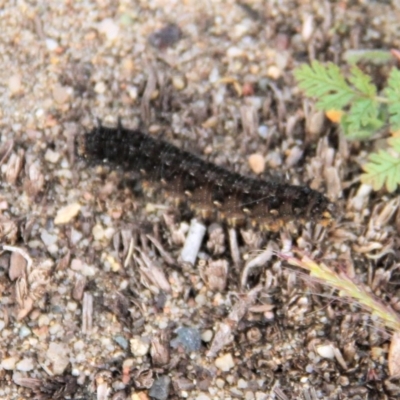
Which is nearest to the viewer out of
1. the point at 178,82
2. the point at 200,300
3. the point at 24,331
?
the point at 24,331

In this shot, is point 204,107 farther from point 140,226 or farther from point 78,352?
point 78,352

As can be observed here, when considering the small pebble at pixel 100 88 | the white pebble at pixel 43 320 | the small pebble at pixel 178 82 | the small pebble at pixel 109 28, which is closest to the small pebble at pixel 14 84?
the small pebble at pixel 100 88

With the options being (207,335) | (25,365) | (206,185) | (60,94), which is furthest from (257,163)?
(25,365)

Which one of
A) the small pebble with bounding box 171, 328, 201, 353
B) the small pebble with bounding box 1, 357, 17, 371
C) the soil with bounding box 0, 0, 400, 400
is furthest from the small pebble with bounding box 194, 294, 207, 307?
the small pebble with bounding box 1, 357, 17, 371

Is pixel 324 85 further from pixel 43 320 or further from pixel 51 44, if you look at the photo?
pixel 43 320

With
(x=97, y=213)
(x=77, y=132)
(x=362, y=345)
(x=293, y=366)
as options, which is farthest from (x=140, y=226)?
(x=362, y=345)

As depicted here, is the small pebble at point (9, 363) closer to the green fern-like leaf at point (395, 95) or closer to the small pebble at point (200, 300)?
the small pebble at point (200, 300)
